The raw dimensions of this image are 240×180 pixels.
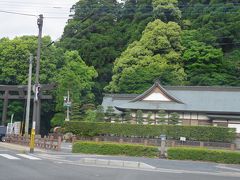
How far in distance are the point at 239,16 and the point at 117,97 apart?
2525 cm

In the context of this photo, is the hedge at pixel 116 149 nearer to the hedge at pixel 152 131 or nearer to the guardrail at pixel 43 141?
the guardrail at pixel 43 141

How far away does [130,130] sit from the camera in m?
42.0

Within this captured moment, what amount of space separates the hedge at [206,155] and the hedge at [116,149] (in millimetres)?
1225

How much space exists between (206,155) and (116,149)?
533 cm

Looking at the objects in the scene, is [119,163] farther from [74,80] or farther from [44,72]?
[44,72]

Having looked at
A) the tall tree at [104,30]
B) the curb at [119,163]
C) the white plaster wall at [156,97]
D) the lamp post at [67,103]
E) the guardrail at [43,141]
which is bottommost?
the curb at [119,163]

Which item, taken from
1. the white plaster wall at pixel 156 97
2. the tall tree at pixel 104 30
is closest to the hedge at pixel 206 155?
the white plaster wall at pixel 156 97

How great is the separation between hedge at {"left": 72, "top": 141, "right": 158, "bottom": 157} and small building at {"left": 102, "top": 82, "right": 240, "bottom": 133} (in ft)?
63.0

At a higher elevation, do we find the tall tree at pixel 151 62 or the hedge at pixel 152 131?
the tall tree at pixel 151 62

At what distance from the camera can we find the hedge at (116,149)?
84.1 feet

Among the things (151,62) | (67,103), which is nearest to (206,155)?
(67,103)

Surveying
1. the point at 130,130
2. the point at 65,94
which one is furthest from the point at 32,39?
the point at 130,130

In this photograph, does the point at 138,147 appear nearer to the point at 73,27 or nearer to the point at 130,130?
the point at 130,130

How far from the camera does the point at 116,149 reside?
26203 millimetres
